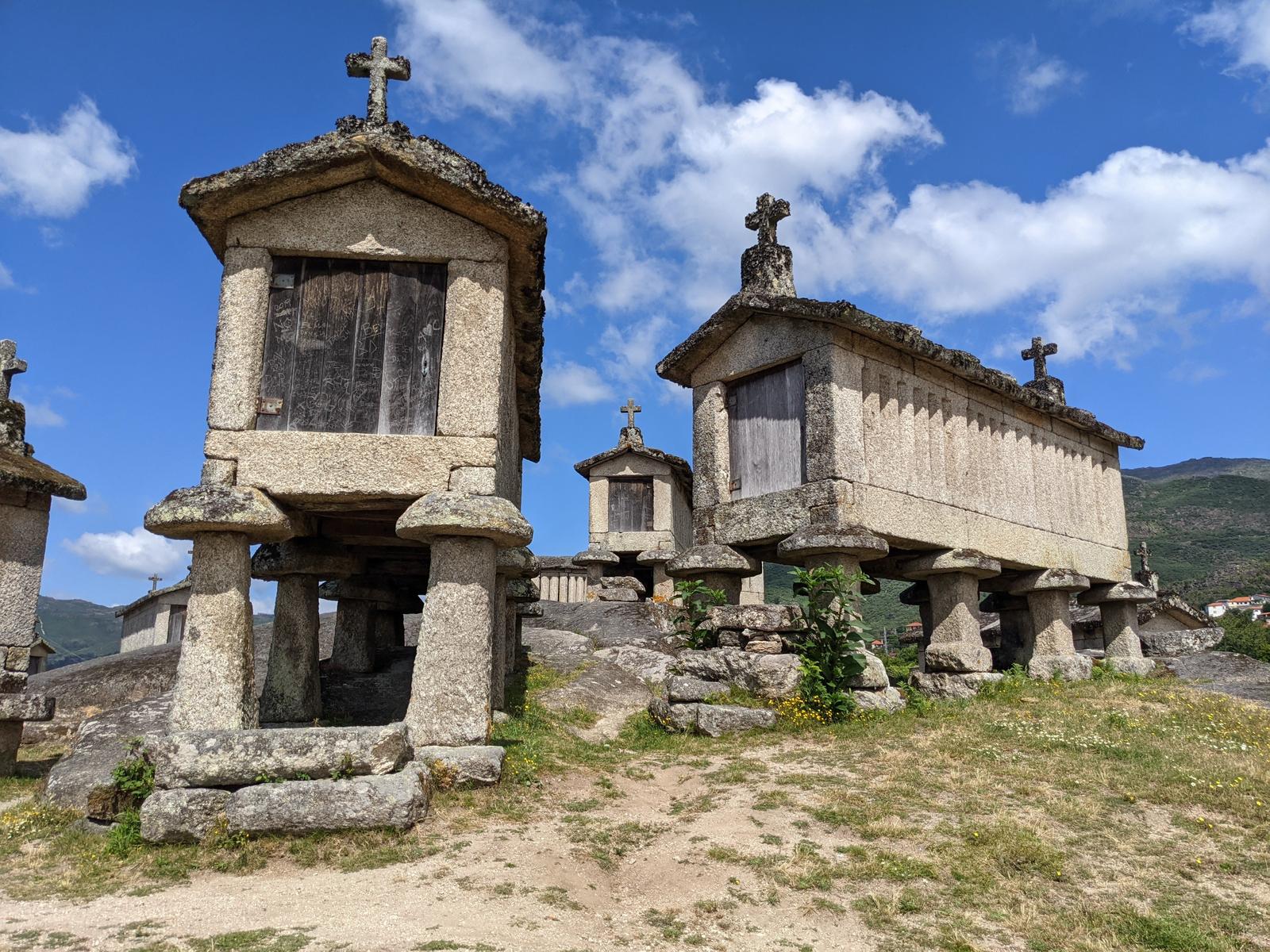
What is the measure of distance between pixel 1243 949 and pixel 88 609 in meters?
151

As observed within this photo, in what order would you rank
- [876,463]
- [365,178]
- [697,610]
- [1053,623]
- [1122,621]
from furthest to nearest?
[1122,621] < [1053,623] < [697,610] < [876,463] < [365,178]

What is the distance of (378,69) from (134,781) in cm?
652

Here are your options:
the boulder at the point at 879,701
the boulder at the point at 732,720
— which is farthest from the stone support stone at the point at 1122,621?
the boulder at the point at 732,720

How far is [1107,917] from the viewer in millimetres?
5031

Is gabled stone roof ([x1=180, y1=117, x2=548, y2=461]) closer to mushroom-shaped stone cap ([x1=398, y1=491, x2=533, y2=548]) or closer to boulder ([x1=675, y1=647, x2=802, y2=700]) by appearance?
mushroom-shaped stone cap ([x1=398, y1=491, x2=533, y2=548])

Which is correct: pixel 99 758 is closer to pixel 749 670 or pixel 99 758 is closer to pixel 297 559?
pixel 297 559

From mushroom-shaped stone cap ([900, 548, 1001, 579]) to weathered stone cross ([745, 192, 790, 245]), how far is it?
4597mm

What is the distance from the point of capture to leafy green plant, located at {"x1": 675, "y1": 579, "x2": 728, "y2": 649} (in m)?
10.7

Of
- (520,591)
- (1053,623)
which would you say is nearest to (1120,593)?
(1053,623)

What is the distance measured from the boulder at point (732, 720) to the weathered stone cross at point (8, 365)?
380 inches

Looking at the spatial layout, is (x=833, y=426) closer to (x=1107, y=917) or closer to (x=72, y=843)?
(x=1107, y=917)

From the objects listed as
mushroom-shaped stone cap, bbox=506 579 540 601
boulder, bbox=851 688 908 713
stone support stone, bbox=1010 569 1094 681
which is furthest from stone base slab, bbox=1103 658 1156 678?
mushroom-shaped stone cap, bbox=506 579 540 601

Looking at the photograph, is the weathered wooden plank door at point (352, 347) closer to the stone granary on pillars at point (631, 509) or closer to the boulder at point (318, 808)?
the boulder at point (318, 808)

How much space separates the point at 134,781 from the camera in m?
6.55
